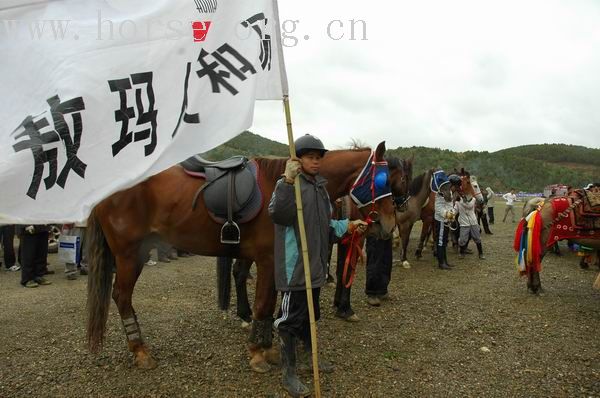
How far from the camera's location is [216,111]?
2535 millimetres

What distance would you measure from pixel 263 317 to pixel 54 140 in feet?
7.58

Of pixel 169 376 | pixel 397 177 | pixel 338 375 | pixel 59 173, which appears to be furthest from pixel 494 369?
pixel 59 173

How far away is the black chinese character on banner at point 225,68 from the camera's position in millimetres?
2543

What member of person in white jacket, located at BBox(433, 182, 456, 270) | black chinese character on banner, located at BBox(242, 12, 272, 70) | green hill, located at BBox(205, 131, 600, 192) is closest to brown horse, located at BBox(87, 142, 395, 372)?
black chinese character on banner, located at BBox(242, 12, 272, 70)

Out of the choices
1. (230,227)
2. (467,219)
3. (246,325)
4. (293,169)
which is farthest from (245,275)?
(467,219)

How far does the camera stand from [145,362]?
12.4 ft

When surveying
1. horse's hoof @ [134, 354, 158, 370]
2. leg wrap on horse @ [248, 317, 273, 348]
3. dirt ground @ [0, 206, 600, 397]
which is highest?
leg wrap on horse @ [248, 317, 273, 348]

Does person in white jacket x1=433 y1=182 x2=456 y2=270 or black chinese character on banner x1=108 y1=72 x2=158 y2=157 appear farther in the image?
person in white jacket x1=433 y1=182 x2=456 y2=270

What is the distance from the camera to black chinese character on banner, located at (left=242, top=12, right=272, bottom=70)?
270 centimetres

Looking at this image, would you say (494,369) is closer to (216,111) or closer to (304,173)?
(304,173)

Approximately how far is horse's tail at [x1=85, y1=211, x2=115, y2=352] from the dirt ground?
1.05ft

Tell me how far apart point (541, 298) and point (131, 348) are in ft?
19.9

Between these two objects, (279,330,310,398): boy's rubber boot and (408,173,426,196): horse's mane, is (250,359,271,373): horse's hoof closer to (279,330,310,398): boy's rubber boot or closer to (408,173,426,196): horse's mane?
(279,330,310,398): boy's rubber boot

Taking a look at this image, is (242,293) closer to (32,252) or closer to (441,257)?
(32,252)
